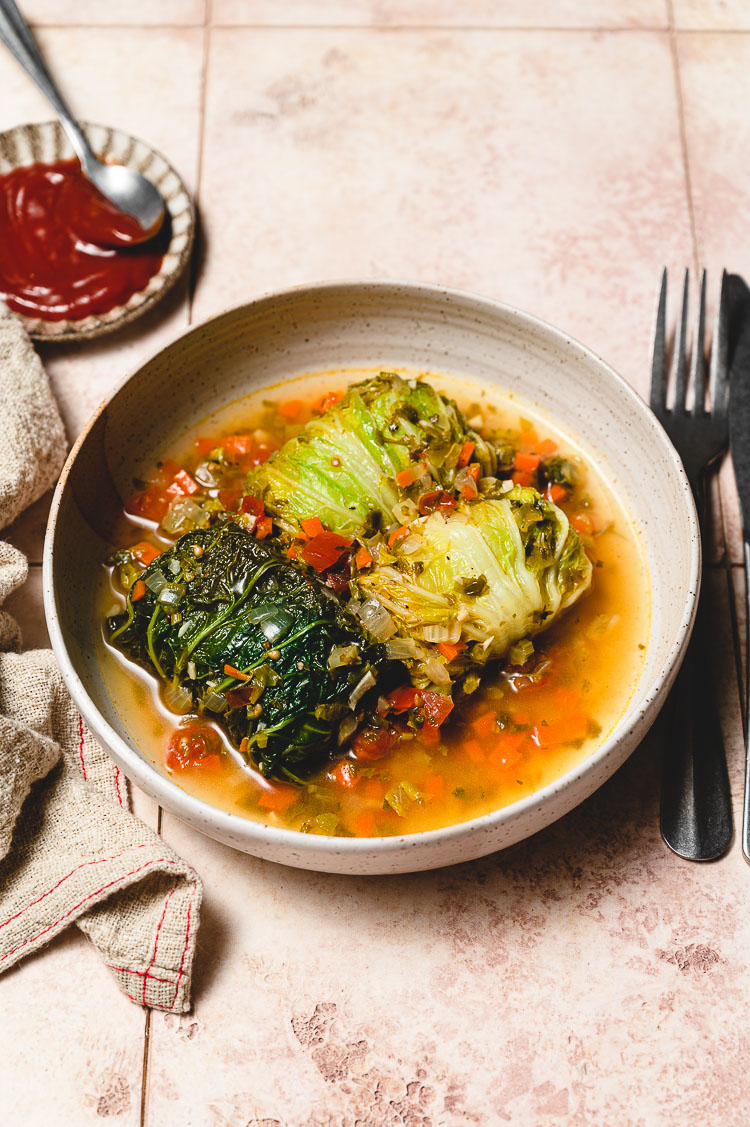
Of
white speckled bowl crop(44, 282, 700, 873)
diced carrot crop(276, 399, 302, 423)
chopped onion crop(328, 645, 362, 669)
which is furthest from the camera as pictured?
diced carrot crop(276, 399, 302, 423)

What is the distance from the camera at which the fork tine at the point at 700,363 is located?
12.5ft

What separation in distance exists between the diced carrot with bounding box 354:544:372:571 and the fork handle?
1.09 m

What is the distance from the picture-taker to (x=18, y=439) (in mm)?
3543

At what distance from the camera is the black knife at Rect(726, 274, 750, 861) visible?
3.56m

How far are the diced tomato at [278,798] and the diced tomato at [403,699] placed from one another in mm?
384

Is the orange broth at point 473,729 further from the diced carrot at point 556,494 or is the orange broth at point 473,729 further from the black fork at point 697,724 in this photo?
the black fork at point 697,724

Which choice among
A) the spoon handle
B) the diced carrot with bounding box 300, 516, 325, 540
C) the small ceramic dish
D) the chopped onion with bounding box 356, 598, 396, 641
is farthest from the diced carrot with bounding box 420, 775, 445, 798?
the spoon handle

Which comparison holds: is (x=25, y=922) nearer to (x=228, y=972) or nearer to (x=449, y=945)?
(x=228, y=972)

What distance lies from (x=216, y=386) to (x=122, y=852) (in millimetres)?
1654

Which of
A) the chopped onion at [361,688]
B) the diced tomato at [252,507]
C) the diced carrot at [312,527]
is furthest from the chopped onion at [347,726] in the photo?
the diced tomato at [252,507]

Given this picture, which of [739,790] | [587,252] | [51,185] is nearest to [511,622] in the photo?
[739,790]

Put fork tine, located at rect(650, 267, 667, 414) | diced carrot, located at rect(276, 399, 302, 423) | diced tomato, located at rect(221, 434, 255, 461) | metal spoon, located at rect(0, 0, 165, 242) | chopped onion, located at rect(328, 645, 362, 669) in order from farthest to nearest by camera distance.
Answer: metal spoon, located at rect(0, 0, 165, 242) → fork tine, located at rect(650, 267, 667, 414) → diced carrot, located at rect(276, 399, 302, 423) → diced tomato, located at rect(221, 434, 255, 461) → chopped onion, located at rect(328, 645, 362, 669)

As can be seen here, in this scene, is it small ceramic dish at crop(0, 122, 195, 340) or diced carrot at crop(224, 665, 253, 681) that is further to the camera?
small ceramic dish at crop(0, 122, 195, 340)

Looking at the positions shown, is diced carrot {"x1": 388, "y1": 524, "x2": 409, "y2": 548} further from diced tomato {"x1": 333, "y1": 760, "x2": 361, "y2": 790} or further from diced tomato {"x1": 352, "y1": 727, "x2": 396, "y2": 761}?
diced tomato {"x1": 333, "y1": 760, "x2": 361, "y2": 790}
